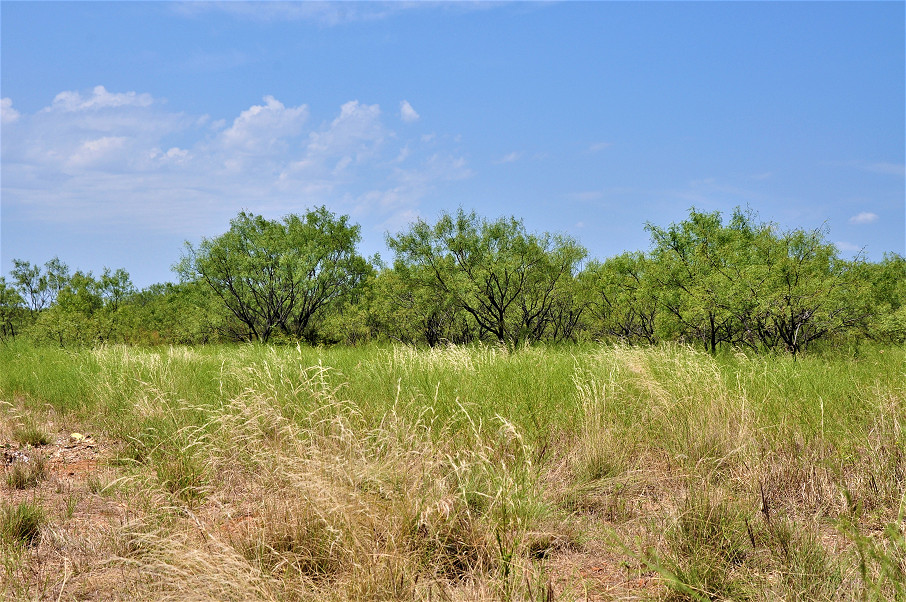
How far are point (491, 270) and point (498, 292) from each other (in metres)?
1.81

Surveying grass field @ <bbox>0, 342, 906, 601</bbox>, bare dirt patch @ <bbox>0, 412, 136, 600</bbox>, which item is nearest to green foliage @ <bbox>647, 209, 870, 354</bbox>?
grass field @ <bbox>0, 342, 906, 601</bbox>

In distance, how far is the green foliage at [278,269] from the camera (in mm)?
36719

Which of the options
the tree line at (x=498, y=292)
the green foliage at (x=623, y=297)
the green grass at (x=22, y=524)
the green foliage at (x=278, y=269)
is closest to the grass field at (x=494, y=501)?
the green grass at (x=22, y=524)

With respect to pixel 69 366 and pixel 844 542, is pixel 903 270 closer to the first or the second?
pixel 844 542

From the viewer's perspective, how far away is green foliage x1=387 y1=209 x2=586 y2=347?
27562 mm

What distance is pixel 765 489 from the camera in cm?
383

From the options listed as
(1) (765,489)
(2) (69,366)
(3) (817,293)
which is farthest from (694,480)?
(3) (817,293)

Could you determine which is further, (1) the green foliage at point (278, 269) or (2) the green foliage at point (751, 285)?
(1) the green foliage at point (278, 269)

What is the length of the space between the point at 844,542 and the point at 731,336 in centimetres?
2416

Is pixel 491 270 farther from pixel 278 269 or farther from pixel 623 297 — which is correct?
pixel 278 269

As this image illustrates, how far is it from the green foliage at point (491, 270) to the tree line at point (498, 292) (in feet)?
0.24

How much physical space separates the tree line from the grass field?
11020mm

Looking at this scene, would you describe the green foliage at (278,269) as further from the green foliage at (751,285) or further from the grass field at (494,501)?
the grass field at (494,501)

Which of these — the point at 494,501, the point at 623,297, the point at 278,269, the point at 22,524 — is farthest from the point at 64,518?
the point at 278,269
